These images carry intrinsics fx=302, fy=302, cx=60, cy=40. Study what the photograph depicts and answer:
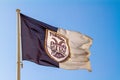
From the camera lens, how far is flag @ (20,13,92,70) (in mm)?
10250

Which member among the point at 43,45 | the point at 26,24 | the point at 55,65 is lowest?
the point at 55,65

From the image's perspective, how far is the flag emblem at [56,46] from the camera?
10.6 meters

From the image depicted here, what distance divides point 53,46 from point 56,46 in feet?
0.38

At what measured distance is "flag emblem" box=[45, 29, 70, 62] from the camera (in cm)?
1061

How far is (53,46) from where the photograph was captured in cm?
1074

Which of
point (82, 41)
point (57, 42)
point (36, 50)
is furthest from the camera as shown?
point (82, 41)

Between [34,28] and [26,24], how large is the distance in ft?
1.05

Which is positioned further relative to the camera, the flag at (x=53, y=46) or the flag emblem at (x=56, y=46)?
the flag emblem at (x=56, y=46)

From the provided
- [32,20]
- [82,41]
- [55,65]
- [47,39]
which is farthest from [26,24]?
[82,41]

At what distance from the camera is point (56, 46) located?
1079 centimetres

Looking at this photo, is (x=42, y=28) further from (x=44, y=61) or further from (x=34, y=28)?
(x=44, y=61)

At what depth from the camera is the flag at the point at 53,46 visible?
1025 centimetres

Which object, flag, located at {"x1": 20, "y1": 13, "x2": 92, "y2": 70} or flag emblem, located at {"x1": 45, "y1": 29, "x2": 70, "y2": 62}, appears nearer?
flag, located at {"x1": 20, "y1": 13, "x2": 92, "y2": 70}

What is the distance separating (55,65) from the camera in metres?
10.5
